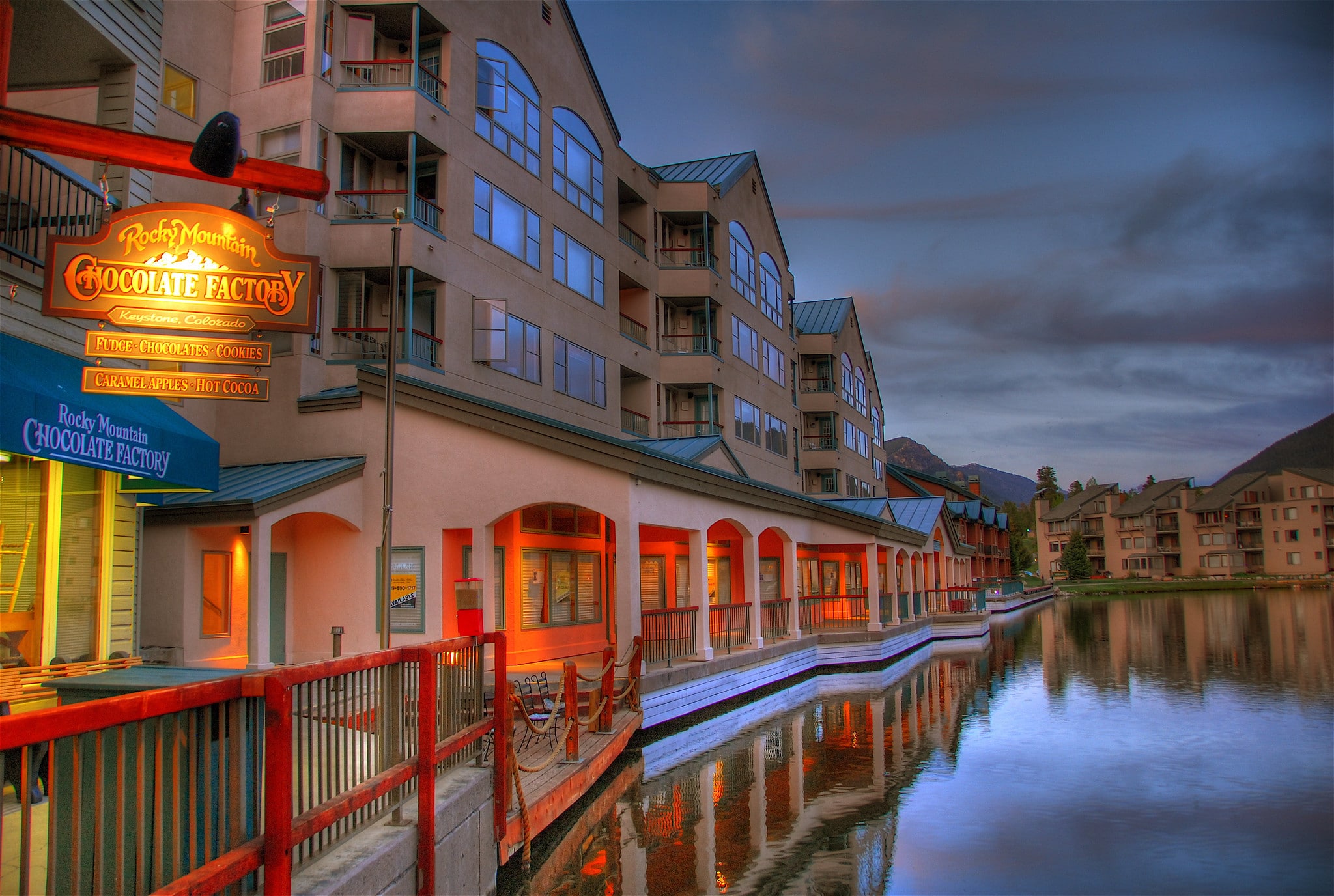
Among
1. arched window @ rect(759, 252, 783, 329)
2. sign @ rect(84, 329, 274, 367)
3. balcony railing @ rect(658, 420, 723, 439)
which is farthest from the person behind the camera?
arched window @ rect(759, 252, 783, 329)

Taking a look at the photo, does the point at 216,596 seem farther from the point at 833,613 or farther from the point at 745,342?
the point at 745,342

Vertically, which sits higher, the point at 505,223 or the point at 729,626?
the point at 505,223

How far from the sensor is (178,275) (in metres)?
9.43

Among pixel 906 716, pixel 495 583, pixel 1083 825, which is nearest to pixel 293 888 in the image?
pixel 1083 825

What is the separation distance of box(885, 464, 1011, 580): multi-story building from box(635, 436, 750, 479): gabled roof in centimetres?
4016

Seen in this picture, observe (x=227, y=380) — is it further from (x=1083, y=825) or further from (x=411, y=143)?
(x=411, y=143)

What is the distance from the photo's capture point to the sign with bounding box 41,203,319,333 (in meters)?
9.13

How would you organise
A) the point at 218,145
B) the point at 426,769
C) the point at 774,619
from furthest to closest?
the point at 774,619 → the point at 218,145 → the point at 426,769

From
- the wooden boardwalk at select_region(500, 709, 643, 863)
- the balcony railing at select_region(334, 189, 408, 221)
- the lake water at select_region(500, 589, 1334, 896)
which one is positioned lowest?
the lake water at select_region(500, 589, 1334, 896)

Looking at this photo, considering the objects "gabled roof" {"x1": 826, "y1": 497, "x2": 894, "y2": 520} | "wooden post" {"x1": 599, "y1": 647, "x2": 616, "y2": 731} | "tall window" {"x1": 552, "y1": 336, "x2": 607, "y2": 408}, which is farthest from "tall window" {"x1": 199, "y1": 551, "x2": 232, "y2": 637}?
"gabled roof" {"x1": 826, "y1": 497, "x2": 894, "y2": 520}

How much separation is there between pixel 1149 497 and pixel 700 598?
115486mm

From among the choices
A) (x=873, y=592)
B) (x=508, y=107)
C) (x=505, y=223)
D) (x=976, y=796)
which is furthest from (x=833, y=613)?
(x=976, y=796)

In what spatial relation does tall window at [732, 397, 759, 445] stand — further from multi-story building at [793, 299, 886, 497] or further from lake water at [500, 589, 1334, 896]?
lake water at [500, 589, 1334, 896]

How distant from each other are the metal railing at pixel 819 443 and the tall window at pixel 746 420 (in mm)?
10581
